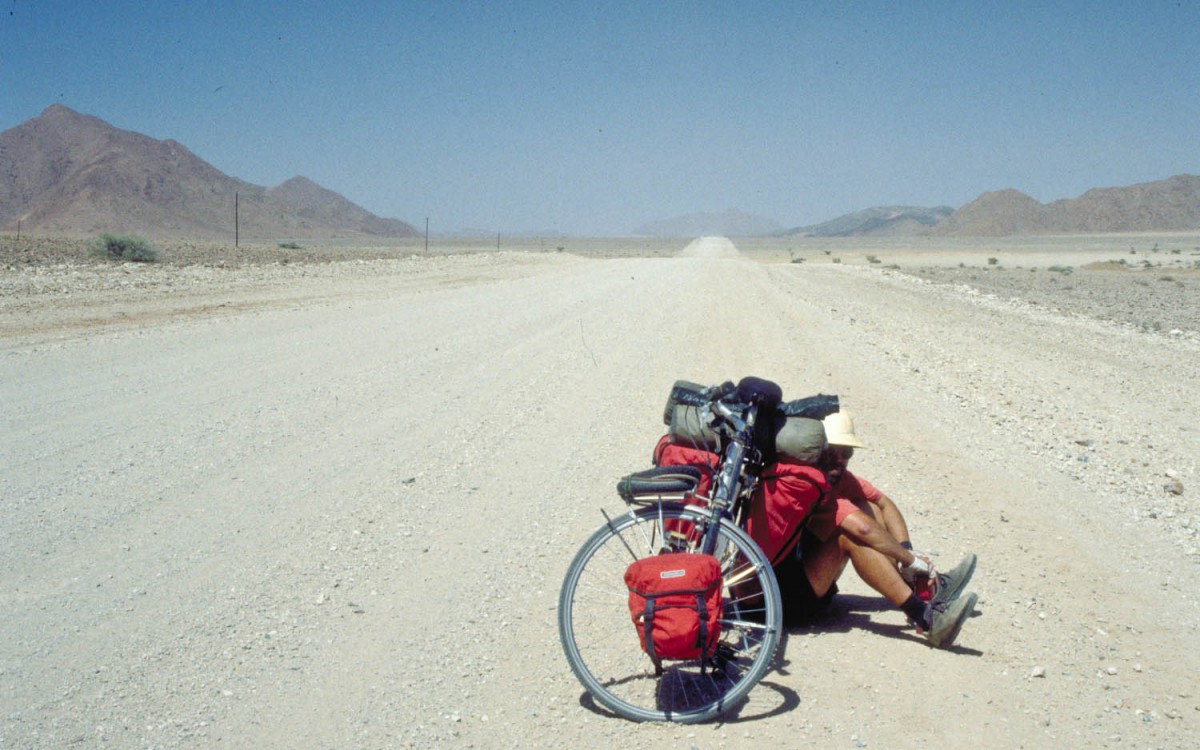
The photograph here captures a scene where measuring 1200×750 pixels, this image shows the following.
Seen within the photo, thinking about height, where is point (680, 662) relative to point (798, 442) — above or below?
below

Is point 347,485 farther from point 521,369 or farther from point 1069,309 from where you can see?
point 1069,309

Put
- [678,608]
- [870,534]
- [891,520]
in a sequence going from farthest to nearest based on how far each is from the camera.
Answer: [891,520] < [870,534] < [678,608]

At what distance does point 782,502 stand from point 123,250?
35.6 m

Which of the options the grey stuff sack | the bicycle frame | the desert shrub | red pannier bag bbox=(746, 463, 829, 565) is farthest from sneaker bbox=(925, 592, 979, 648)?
the desert shrub

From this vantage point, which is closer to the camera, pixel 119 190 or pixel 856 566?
pixel 856 566

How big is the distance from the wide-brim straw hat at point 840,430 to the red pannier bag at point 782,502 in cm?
41

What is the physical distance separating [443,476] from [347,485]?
735mm

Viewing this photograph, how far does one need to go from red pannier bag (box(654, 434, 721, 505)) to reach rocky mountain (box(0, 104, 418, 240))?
4306 inches

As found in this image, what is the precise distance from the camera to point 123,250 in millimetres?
35125

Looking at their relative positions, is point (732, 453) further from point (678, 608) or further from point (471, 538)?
point (471, 538)

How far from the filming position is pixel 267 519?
650 centimetres

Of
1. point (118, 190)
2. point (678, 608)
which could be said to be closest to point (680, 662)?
point (678, 608)

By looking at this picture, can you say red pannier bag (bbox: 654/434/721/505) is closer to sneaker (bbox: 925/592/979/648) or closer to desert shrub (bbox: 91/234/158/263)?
sneaker (bbox: 925/592/979/648)

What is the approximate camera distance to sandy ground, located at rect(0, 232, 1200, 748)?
4.21 m
